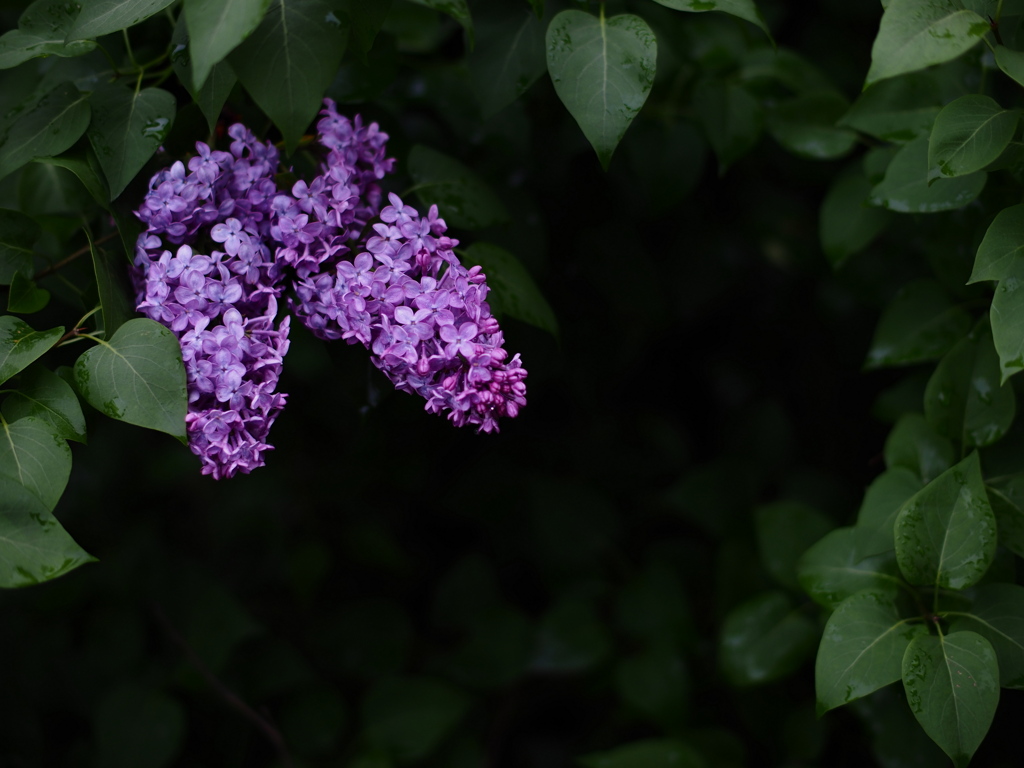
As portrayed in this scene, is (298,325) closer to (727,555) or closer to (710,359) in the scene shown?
(727,555)

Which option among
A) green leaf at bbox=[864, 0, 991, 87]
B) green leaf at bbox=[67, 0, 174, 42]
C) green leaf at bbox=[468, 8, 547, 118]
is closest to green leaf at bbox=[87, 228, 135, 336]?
green leaf at bbox=[67, 0, 174, 42]

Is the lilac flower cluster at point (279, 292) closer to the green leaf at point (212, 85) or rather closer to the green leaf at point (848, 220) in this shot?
the green leaf at point (212, 85)

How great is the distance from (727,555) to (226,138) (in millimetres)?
1362

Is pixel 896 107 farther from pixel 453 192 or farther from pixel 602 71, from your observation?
pixel 453 192

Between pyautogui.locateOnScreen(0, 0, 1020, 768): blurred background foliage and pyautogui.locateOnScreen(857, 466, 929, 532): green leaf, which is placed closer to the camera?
pyautogui.locateOnScreen(857, 466, 929, 532): green leaf

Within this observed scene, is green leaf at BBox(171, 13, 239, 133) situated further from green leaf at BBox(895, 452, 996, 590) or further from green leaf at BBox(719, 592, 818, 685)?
green leaf at BBox(719, 592, 818, 685)

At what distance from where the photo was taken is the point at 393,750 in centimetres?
153

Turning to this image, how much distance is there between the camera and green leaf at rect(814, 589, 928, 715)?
0.89 metres

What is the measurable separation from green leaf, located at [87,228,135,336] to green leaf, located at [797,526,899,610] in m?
1.01

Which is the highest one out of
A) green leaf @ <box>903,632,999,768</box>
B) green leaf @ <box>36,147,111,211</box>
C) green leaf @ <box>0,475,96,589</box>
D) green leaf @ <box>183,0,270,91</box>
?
green leaf @ <box>183,0,270,91</box>

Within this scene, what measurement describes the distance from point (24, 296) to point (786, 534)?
1313mm

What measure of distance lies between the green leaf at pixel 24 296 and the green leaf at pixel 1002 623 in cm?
126

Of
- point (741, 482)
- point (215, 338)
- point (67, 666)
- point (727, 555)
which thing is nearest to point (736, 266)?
point (741, 482)

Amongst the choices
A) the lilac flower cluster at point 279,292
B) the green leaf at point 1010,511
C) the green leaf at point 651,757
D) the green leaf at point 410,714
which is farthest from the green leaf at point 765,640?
the lilac flower cluster at point 279,292
